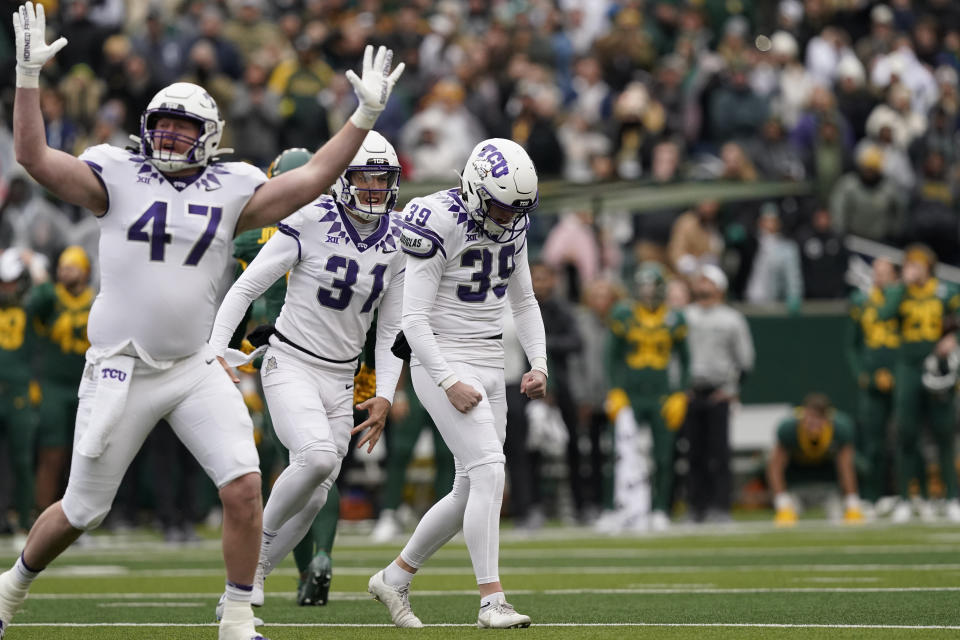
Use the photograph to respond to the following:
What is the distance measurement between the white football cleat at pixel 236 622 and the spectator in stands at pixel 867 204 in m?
13.7

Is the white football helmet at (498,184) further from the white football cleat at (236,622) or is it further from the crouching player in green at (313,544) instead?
the white football cleat at (236,622)

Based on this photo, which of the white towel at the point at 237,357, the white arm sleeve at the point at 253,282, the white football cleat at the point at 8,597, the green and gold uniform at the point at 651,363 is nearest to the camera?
the white football cleat at the point at 8,597

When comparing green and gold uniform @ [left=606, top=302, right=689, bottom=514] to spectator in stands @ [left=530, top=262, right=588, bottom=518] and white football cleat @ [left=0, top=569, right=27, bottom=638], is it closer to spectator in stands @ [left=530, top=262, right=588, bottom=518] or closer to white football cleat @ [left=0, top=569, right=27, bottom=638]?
spectator in stands @ [left=530, top=262, right=588, bottom=518]

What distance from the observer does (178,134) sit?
6.11 meters

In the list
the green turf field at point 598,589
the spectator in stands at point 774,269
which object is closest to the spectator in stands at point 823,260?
the spectator in stands at point 774,269

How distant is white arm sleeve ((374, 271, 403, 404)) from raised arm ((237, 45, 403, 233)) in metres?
1.80

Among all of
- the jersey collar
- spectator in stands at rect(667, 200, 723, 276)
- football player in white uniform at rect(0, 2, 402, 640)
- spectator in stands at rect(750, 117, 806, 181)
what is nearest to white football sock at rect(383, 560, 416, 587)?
the jersey collar

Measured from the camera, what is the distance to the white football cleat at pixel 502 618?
7.00 metres

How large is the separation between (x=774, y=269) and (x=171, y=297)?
1237 centimetres

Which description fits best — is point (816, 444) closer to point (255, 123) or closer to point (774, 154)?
point (774, 154)

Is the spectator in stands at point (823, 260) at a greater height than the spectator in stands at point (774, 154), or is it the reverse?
the spectator in stands at point (774, 154)

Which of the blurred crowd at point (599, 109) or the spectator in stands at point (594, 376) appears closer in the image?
the spectator in stands at point (594, 376)

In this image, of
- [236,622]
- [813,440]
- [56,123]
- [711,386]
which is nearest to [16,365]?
[56,123]

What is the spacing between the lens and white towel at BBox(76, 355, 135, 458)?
602 centimetres
